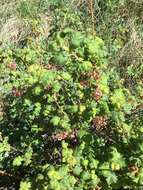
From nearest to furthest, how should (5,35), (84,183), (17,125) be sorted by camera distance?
1. (84,183)
2. (17,125)
3. (5,35)

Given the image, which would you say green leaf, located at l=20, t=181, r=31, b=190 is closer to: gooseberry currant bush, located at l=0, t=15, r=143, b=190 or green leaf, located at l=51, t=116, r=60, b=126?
gooseberry currant bush, located at l=0, t=15, r=143, b=190

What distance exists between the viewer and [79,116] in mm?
2961

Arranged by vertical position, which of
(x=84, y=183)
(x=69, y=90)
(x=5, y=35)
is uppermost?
(x=5, y=35)

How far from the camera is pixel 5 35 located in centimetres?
546

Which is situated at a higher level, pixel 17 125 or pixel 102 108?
pixel 17 125

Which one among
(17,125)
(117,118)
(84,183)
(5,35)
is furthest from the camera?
(5,35)

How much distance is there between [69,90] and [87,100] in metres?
0.15

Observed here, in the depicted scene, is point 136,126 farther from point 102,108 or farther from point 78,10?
point 78,10

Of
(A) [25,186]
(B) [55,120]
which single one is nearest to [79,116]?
(B) [55,120]

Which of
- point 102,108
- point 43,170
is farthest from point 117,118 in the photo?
point 43,170

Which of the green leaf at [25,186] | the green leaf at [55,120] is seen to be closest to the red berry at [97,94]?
the green leaf at [55,120]

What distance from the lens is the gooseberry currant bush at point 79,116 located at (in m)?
2.81

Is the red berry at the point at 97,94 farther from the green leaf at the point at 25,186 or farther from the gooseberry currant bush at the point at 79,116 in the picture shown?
the green leaf at the point at 25,186

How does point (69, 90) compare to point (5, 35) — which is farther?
point (5, 35)
